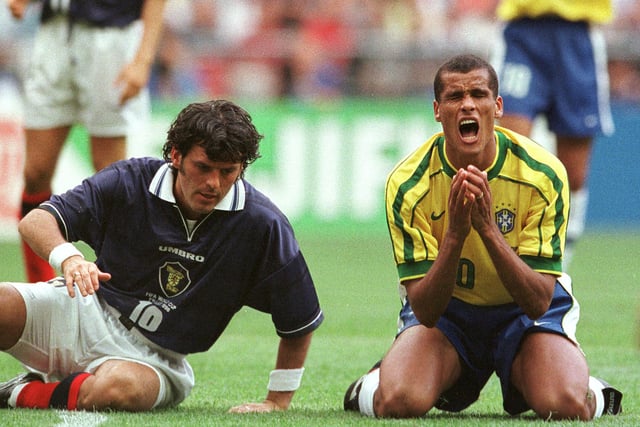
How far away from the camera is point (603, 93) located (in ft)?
26.3

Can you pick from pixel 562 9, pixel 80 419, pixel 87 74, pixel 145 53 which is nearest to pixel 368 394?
pixel 80 419

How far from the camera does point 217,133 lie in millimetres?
4555

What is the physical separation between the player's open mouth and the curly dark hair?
2.35 feet

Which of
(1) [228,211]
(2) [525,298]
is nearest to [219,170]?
(1) [228,211]

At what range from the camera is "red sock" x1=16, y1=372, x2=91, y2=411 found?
4.68 m

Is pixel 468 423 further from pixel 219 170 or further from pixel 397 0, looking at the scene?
pixel 397 0

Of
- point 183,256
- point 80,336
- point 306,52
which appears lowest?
point 306,52

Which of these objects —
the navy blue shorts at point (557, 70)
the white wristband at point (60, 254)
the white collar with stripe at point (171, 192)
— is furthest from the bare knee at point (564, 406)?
the navy blue shorts at point (557, 70)

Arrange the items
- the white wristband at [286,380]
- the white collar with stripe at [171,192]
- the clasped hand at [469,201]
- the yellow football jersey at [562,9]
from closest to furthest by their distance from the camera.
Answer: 1. the clasped hand at [469,201]
2. the white collar with stripe at [171,192]
3. the white wristband at [286,380]
4. the yellow football jersey at [562,9]

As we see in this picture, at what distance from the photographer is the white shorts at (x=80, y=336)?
15.9ft

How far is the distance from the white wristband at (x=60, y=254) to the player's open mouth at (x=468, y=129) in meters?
1.39

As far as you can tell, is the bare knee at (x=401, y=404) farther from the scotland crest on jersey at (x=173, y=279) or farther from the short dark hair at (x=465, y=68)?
the short dark hair at (x=465, y=68)

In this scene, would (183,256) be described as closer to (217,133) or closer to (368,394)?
(217,133)

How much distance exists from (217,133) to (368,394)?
1.10 metres
